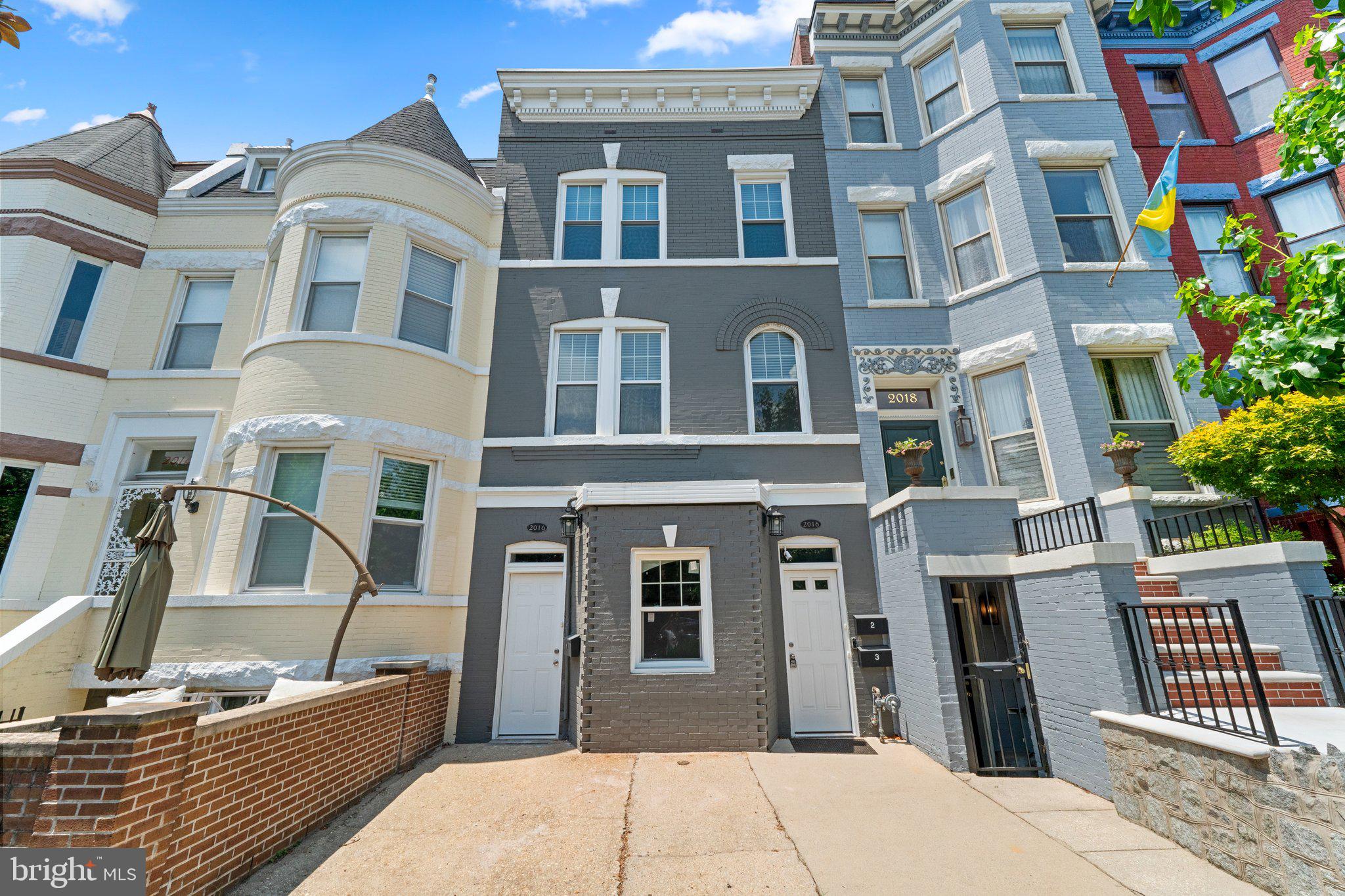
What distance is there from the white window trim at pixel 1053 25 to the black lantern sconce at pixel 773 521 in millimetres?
9468

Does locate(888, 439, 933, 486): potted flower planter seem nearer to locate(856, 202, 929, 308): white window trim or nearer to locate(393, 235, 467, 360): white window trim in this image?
locate(856, 202, 929, 308): white window trim

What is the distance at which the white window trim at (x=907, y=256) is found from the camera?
10.0m

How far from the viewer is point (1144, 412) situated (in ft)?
28.9

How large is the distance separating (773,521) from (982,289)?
5.72 metres

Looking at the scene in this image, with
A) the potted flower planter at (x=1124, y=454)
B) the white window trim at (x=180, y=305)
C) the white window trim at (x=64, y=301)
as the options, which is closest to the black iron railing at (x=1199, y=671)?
the potted flower planter at (x=1124, y=454)

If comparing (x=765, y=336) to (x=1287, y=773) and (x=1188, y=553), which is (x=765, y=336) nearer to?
(x=1188, y=553)

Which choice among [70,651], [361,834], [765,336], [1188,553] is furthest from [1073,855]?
[70,651]

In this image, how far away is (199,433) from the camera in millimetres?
9242

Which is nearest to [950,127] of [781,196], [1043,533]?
[781,196]

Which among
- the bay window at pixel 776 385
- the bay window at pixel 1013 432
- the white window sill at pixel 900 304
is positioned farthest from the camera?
the white window sill at pixel 900 304

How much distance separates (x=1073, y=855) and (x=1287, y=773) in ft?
5.04

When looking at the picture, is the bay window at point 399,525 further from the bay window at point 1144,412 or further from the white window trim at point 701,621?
the bay window at point 1144,412

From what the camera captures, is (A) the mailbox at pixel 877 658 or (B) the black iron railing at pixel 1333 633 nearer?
(B) the black iron railing at pixel 1333 633

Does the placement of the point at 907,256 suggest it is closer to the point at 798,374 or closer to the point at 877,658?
the point at 798,374
